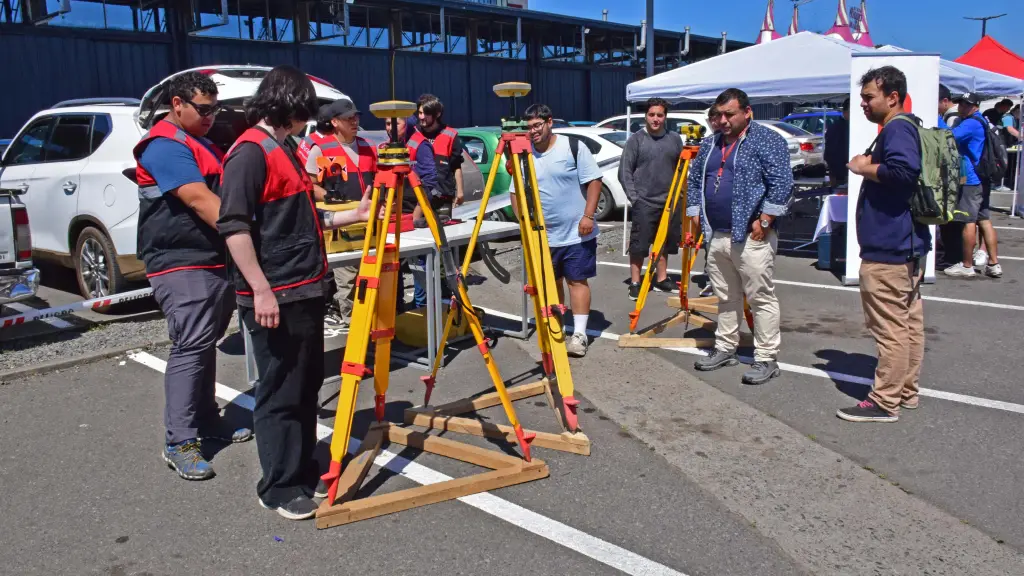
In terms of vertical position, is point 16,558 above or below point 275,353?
below

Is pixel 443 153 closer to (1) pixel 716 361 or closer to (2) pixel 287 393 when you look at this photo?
(1) pixel 716 361

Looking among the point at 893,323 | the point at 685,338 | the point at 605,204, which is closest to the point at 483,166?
the point at 605,204

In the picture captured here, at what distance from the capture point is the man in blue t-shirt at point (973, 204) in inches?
349

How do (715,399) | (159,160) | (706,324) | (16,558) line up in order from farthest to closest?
(706,324) → (715,399) → (159,160) → (16,558)

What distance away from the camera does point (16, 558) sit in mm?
3371

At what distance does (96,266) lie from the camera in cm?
752

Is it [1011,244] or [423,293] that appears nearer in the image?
[423,293]

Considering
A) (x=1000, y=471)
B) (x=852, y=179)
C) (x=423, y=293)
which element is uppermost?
(x=852, y=179)

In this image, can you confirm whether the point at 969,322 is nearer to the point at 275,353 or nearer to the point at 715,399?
the point at 715,399

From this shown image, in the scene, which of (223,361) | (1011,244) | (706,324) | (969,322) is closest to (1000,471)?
(706,324)

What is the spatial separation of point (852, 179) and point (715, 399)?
4.69m

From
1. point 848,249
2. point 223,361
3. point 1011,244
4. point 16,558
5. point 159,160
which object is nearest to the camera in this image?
point 16,558

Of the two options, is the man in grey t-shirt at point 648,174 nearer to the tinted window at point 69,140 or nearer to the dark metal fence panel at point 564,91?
the tinted window at point 69,140

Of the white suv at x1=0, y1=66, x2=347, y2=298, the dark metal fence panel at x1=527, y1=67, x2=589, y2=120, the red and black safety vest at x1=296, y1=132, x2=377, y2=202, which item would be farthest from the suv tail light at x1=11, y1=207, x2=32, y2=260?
the dark metal fence panel at x1=527, y1=67, x2=589, y2=120
